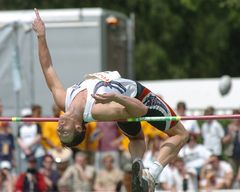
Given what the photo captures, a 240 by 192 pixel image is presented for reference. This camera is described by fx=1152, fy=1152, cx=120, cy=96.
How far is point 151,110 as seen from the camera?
46.1 feet

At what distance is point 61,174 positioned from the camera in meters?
20.2

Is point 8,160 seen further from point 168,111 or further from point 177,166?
point 168,111

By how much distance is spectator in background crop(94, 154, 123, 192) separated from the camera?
2006 centimetres

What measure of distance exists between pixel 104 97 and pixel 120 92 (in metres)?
0.62

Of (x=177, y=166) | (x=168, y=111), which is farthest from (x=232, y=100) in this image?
(x=168, y=111)

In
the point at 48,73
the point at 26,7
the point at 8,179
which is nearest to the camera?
the point at 48,73

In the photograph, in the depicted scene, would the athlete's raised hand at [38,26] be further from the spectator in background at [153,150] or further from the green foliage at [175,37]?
the green foliage at [175,37]

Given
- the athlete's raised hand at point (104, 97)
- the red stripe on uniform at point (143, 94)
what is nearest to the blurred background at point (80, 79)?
the red stripe on uniform at point (143, 94)

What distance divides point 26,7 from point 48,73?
91.4 feet

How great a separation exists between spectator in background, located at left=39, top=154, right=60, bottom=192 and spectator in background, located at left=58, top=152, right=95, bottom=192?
0.17 m

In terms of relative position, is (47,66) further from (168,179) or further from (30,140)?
(168,179)

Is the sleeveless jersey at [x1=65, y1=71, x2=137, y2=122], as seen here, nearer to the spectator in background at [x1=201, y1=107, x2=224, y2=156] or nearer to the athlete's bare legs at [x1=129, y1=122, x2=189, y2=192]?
the athlete's bare legs at [x1=129, y1=122, x2=189, y2=192]

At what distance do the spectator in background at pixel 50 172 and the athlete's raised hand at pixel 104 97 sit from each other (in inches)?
277

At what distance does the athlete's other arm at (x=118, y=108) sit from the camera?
13242mm
